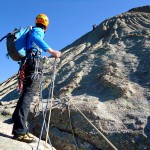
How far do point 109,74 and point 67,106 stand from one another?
3.01 meters

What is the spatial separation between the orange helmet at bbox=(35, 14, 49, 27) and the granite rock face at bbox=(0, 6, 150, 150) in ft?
9.70

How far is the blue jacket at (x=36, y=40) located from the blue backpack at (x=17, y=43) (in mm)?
133

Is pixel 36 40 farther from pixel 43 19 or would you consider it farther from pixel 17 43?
pixel 43 19

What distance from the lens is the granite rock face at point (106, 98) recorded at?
8234 mm

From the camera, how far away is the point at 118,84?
425 inches

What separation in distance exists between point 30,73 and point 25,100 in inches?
24.6

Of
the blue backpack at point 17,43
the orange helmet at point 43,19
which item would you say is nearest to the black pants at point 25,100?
the blue backpack at point 17,43

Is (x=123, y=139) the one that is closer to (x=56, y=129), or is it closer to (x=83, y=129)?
(x=83, y=129)

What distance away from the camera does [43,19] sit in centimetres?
718

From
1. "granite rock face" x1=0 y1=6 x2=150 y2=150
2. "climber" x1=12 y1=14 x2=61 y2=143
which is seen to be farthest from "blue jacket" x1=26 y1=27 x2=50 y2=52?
"granite rock face" x1=0 y1=6 x2=150 y2=150

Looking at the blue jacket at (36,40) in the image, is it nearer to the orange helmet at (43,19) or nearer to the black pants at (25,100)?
the orange helmet at (43,19)

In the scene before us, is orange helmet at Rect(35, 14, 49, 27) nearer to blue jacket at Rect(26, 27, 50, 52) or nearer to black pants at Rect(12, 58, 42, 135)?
blue jacket at Rect(26, 27, 50, 52)

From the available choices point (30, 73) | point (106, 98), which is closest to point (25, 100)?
point (30, 73)

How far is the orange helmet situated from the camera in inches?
283
